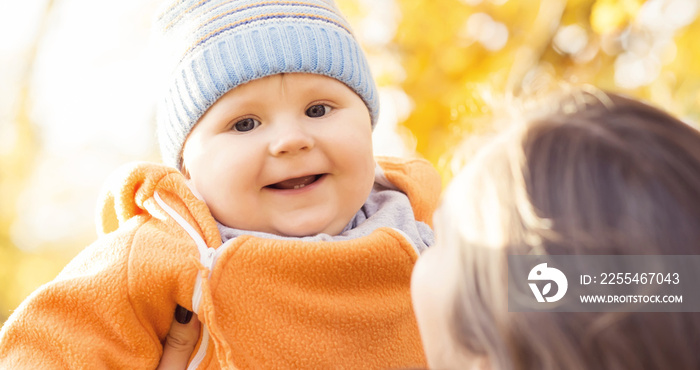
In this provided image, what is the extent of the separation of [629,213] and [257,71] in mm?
784

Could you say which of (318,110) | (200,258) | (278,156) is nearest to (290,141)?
(278,156)

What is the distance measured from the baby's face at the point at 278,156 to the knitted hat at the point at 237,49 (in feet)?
0.09

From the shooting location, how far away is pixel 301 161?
1.27 meters

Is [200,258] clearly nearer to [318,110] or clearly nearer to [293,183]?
[293,183]

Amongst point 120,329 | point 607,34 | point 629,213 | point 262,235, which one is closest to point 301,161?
point 262,235

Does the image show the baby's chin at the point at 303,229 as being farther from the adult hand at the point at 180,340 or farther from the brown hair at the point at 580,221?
the brown hair at the point at 580,221

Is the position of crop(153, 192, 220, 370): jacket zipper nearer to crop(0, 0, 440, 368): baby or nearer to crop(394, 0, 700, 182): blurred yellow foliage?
crop(0, 0, 440, 368): baby

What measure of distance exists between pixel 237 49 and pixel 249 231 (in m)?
0.37

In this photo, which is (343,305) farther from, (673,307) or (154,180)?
(673,307)

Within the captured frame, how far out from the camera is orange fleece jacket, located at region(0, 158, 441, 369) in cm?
111

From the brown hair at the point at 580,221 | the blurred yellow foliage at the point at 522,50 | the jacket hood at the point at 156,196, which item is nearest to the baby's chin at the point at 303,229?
the jacket hood at the point at 156,196

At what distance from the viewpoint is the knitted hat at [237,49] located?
126 cm

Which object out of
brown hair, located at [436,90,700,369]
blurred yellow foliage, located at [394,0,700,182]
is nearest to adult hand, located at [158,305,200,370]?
brown hair, located at [436,90,700,369]

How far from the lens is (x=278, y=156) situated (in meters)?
1.25
